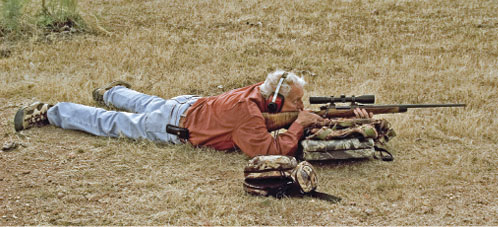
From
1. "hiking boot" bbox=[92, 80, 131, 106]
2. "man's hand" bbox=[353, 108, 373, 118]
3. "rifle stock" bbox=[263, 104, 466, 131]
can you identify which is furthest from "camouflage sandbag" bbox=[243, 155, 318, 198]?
"hiking boot" bbox=[92, 80, 131, 106]

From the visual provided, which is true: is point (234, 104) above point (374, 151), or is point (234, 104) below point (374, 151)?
above

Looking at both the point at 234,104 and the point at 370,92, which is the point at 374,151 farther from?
the point at 370,92

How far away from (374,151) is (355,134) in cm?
23

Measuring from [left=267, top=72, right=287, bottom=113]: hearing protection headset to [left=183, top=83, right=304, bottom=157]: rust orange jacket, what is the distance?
0.11m

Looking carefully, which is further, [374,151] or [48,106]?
[48,106]

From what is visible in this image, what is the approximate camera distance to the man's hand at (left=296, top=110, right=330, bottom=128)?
206 inches

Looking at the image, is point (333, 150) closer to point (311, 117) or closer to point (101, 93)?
point (311, 117)

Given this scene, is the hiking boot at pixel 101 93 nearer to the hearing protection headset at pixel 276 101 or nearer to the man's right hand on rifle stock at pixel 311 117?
the hearing protection headset at pixel 276 101

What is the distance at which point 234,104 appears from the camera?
16.9 feet

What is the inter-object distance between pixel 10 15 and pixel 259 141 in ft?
Result: 22.9

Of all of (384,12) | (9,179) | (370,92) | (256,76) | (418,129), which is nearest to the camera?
(9,179)

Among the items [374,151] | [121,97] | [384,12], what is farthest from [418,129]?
[384,12]

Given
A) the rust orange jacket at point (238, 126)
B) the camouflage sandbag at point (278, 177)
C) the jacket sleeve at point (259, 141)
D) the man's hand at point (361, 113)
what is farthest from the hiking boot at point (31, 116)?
the man's hand at point (361, 113)

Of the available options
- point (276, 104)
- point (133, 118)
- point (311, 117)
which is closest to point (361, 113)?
point (311, 117)
